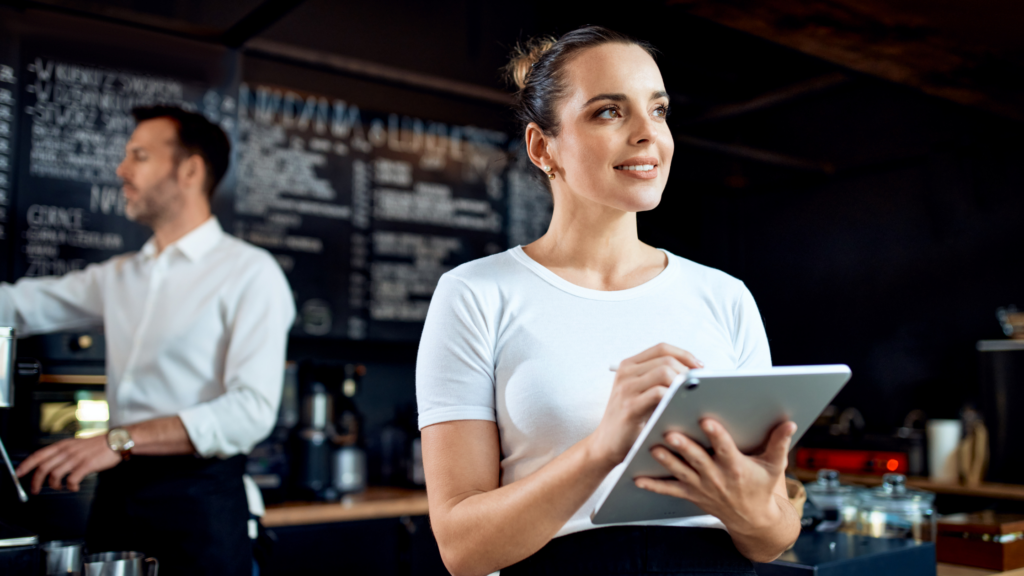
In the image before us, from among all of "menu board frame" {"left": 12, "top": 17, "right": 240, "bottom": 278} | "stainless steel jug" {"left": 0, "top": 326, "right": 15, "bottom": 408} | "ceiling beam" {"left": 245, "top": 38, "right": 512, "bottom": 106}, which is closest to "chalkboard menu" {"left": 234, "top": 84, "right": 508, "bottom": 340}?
"ceiling beam" {"left": 245, "top": 38, "right": 512, "bottom": 106}

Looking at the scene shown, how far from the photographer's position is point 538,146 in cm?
112

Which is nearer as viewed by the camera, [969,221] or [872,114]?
[969,221]

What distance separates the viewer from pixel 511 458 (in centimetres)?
97

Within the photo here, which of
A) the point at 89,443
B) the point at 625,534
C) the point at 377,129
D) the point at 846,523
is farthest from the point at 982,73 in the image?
the point at 377,129

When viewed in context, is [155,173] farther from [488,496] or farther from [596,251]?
[488,496]

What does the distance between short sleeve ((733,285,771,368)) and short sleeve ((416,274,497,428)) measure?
1.10 ft

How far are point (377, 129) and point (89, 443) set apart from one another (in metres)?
2.05

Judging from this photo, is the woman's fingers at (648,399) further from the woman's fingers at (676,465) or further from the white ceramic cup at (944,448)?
the white ceramic cup at (944,448)

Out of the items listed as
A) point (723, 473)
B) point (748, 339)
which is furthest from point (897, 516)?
point (723, 473)

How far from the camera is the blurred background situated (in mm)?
2559

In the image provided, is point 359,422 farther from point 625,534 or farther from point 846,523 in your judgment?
point 625,534

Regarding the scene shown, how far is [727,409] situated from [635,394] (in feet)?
0.29

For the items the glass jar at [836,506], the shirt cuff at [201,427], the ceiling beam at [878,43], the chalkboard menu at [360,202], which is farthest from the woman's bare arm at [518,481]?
the chalkboard menu at [360,202]

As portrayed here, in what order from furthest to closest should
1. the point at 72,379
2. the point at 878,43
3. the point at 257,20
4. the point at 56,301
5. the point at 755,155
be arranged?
the point at 755,155 < the point at 72,379 < the point at 56,301 < the point at 257,20 < the point at 878,43
